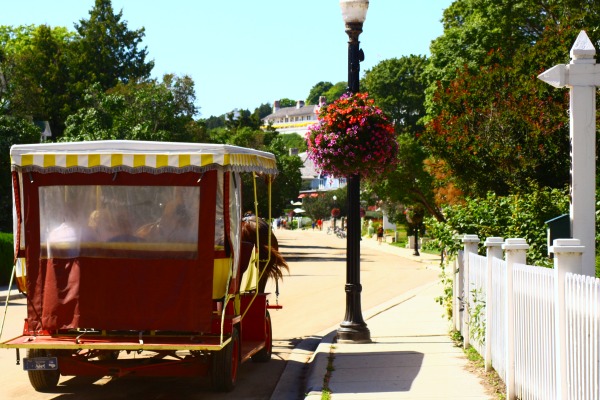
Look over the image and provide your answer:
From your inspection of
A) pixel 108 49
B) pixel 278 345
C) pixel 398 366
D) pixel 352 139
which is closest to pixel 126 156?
pixel 398 366

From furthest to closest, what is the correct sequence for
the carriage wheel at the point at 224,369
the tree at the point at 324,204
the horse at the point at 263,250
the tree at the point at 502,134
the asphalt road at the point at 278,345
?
the tree at the point at 324,204 → the tree at the point at 502,134 → the horse at the point at 263,250 → the asphalt road at the point at 278,345 → the carriage wheel at the point at 224,369

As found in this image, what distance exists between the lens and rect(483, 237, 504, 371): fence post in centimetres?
1137

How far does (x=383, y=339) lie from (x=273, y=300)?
9217mm

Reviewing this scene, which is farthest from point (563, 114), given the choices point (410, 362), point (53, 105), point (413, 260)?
point (53, 105)

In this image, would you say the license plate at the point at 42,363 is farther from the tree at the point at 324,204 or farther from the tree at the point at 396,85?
the tree at the point at 324,204

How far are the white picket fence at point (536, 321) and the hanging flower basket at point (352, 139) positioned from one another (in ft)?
7.47

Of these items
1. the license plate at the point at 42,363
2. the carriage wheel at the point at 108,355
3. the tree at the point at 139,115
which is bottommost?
the carriage wheel at the point at 108,355

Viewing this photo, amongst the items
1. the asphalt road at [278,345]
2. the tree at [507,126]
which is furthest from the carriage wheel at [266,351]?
the tree at [507,126]

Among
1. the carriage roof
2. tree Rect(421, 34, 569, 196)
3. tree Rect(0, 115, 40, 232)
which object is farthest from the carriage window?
tree Rect(0, 115, 40, 232)

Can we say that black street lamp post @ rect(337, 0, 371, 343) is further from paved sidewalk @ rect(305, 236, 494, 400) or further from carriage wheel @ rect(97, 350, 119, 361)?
carriage wheel @ rect(97, 350, 119, 361)

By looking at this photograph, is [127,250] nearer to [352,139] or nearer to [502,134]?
[352,139]

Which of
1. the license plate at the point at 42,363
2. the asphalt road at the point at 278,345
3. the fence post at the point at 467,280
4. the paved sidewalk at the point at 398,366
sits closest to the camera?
the license plate at the point at 42,363

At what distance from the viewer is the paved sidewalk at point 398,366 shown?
10711mm

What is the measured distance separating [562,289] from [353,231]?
7.83 m
